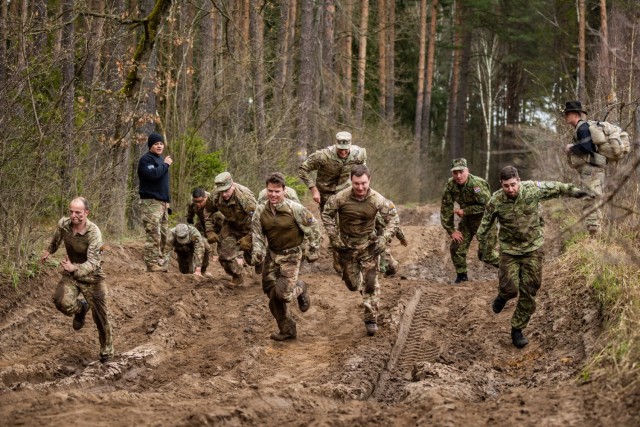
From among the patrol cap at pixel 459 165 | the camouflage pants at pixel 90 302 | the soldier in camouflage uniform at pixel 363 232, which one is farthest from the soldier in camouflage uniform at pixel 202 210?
the camouflage pants at pixel 90 302

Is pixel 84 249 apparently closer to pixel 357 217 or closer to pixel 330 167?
pixel 357 217

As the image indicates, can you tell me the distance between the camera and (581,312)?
10250 millimetres

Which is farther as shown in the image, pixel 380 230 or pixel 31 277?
pixel 31 277

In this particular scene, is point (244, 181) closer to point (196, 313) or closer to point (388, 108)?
point (196, 313)

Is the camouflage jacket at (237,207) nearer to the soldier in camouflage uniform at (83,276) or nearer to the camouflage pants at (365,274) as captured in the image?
the camouflage pants at (365,274)

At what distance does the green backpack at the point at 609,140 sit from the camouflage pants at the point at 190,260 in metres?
6.82

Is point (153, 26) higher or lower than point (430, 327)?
higher

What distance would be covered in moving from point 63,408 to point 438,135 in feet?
175

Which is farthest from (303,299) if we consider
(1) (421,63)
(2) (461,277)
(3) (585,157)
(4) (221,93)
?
(1) (421,63)

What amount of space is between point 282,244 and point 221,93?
11911 millimetres

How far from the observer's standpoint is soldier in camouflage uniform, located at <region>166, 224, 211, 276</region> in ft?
47.7

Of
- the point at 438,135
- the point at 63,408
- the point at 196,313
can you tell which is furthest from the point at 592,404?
the point at 438,135

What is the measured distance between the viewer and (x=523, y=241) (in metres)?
9.93

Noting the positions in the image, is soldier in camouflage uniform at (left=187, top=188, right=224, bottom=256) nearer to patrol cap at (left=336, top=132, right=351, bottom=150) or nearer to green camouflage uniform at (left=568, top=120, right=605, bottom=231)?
patrol cap at (left=336, top=132, right=351, bottom=150)
